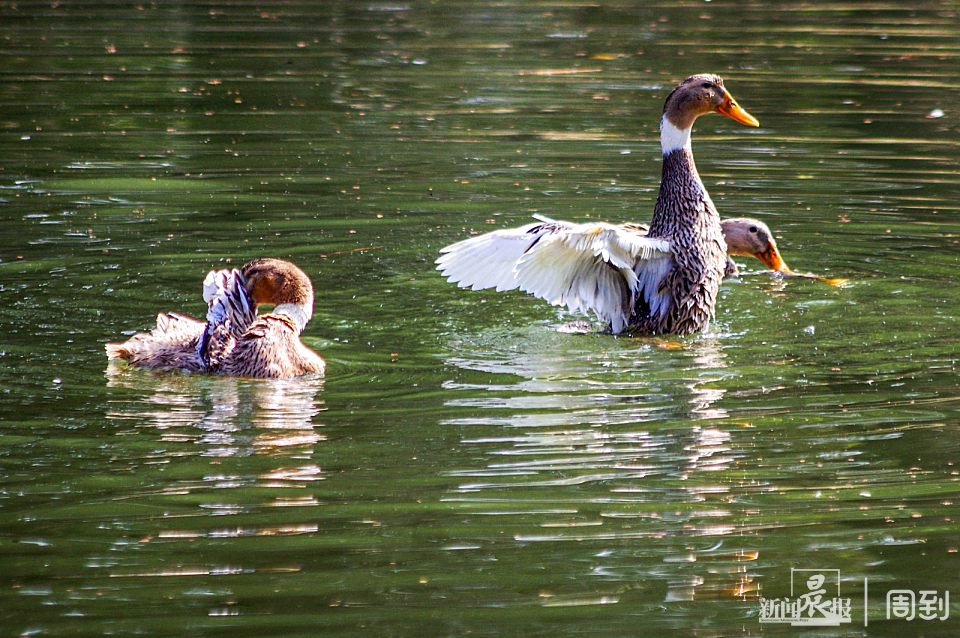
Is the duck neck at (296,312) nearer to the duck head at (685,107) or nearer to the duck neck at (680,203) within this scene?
the duck neck at (680,203)

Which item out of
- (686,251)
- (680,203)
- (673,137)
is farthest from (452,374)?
(673,137)

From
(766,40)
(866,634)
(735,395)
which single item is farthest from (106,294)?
(766,40)

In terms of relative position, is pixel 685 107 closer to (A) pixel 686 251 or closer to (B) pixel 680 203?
(B) pixel 680 203

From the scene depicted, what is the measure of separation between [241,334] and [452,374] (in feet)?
3.97

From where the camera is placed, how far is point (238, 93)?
16.8 metres

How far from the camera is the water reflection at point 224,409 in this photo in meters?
6.96

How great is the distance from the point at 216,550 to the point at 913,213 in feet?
26.6

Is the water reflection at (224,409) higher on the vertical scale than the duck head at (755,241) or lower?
lower

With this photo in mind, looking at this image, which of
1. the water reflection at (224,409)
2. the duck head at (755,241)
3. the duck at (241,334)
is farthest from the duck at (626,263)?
the water reflection at (224,409)

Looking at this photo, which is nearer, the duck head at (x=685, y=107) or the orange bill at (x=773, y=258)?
the duck head at (x=685, y=107)

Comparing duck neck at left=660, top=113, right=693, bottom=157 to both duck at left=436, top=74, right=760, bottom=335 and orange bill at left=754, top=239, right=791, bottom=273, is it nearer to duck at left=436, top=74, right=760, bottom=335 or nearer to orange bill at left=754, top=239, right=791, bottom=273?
duck at left=436, top=74, right=760, bottom=335

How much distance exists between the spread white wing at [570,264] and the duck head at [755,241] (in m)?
1.58

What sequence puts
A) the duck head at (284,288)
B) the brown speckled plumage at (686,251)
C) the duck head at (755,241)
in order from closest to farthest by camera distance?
the duck head at (284,288)
the brown speckled plumage at (686,251)
the duck head at (755,241)

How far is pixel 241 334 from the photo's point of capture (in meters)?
8.44
